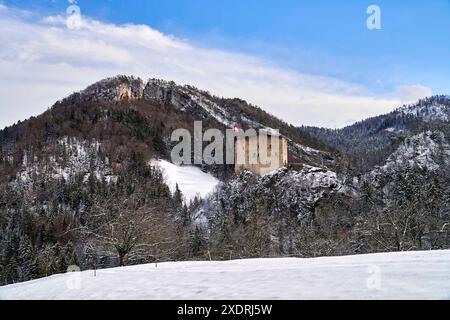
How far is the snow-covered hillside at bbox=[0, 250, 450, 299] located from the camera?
6.79 metres

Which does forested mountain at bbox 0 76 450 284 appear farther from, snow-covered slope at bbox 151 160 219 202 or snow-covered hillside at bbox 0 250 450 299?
snow-covered hillside at bbox 0 250 450 299

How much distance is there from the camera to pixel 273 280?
8359mm

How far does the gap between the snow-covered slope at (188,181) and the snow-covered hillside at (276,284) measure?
15162 cm

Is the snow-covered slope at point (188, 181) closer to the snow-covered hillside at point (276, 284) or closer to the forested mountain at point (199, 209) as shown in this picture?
the forested mountain at point (199, 209)

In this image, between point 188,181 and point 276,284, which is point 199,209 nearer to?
point 188,181

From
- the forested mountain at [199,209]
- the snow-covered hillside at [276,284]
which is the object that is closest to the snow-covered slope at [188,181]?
the forested mountain at [199,209]

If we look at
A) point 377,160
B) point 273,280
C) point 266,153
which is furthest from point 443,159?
point 273,280

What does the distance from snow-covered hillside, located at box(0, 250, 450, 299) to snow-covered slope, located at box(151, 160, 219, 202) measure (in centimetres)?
15162

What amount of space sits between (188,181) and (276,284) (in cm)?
17726

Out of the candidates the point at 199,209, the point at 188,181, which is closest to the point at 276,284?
the point at 199,209

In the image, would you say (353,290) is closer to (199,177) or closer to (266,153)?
(266,153)

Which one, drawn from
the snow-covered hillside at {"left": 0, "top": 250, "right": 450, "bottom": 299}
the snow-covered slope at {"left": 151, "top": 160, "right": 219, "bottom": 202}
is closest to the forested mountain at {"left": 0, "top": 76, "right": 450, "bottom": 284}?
the snow-covered slope at {"left": 151, "top": 160, "right": 219, "bottom": 202}

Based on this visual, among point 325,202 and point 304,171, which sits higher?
point 304,171
